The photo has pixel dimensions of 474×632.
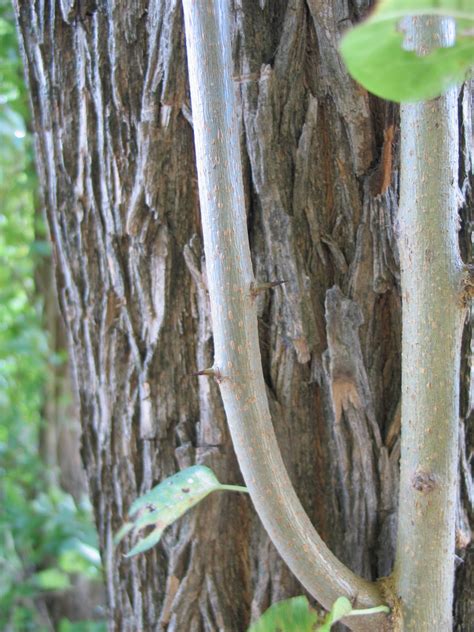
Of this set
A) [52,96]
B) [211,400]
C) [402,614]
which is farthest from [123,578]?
[52,96]

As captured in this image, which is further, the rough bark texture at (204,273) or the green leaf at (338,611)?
the rough bark texture at (204,273)

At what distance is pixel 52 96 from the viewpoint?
78 centimetres

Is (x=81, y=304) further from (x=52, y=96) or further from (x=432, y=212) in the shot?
Result: (x=432, y=212)

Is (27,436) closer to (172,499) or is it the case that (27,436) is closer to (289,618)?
(172,499)

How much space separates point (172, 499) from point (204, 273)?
252mm

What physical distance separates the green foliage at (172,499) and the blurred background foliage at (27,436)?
91 centimetres

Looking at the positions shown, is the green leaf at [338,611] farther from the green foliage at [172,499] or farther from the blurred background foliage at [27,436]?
the blurred background foliage at [27,436]

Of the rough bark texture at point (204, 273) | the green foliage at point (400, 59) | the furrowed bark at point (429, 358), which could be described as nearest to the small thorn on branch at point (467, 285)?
the furrowed bark at point (429, 358)

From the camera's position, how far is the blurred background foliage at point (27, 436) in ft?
5.39

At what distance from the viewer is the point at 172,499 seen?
0.63 m

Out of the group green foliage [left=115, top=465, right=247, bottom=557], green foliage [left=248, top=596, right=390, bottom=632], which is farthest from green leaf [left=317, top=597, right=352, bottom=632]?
green foliage [left=115, top=465, right=247, bottom=557]

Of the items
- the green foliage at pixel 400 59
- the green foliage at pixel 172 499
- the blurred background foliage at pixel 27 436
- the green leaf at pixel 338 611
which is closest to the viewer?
the green foliage at pixel 400 59

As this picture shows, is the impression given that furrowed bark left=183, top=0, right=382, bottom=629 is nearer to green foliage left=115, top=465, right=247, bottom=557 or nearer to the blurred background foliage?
green foliage left=115, top=465, right=247, bottom=557

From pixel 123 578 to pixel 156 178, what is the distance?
0.52m
